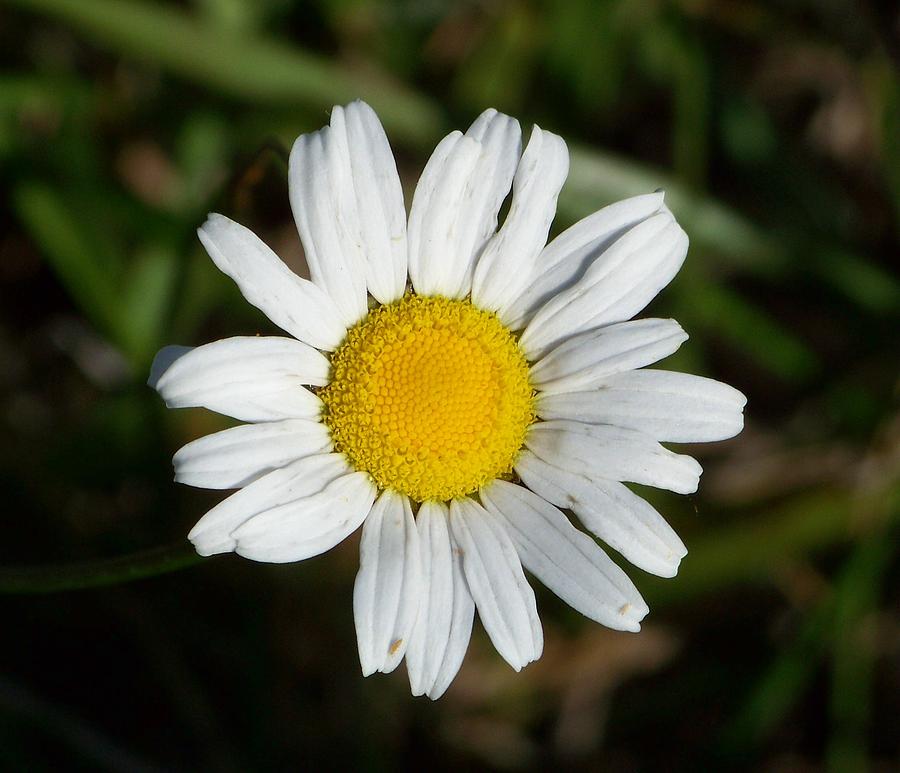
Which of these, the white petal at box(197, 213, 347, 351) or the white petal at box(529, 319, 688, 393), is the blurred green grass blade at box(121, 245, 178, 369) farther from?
the white petal at box(529, 319, 688, 393)

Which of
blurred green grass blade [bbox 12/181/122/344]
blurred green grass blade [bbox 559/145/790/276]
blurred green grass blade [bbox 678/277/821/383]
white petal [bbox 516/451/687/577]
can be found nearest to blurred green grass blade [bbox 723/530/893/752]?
blurred green grass blade [bbox 678/277/821/383]

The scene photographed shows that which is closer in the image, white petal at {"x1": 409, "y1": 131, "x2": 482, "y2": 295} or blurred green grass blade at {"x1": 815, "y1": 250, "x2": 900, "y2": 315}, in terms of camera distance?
white petal at {"x1": 409, "y1": 131, "x2": 482, "y2": 295}

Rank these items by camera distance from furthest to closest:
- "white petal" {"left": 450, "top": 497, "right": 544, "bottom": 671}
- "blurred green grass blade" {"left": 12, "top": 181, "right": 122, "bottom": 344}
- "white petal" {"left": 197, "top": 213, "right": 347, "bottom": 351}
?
1. "blurred green grass blade" {"left": 12, "top": 181, "right": 122, "bottom": 344}
2. "white petal" {"left": 450, "top": 497, "right": 544, "bottom": 671}
3. "white petal" {"left": 197, "top": 213, "right": 347, "bottom": 351}

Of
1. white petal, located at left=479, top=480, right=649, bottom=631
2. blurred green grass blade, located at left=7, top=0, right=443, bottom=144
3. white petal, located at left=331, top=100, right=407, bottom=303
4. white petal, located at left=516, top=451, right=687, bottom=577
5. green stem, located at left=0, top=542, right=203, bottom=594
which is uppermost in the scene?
blurred green grass blade, located at left=7, top=0, right=443, bottom=144

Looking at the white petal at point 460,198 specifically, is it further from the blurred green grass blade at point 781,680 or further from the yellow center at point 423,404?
the blurred green grass blade at point 781,680

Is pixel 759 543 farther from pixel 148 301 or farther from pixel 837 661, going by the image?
pixel 148 301

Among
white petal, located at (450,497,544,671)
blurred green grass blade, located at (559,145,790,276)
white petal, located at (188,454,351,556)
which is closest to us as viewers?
white petal, located at (188,454,351,556)

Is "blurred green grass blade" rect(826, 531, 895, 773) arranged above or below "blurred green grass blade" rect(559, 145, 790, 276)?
below
